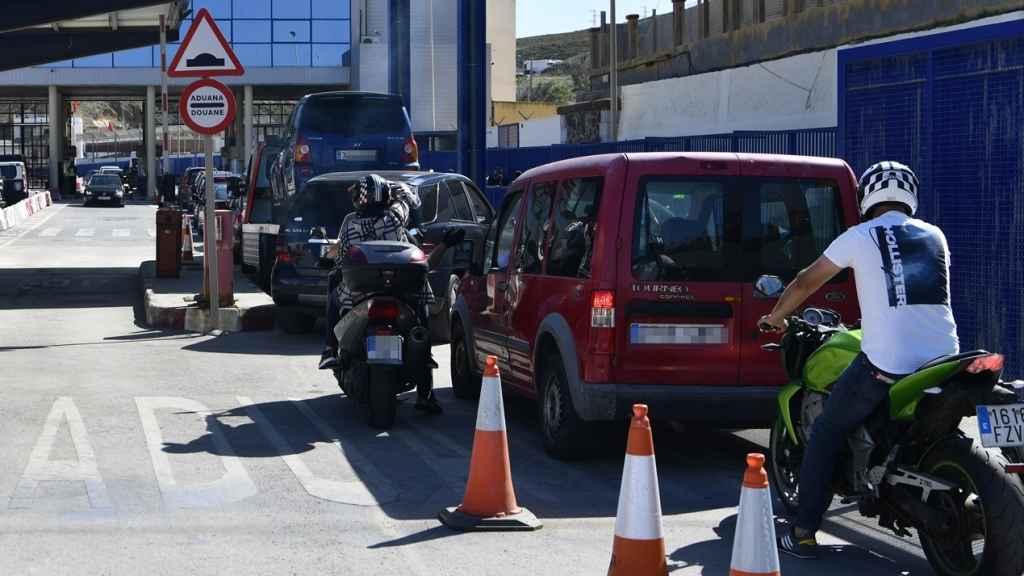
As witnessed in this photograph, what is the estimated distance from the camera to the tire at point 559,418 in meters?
8.81

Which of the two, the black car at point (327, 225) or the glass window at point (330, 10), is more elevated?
the glass window at point (330, 10)

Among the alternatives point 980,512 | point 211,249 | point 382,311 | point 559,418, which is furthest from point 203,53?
point 980,512

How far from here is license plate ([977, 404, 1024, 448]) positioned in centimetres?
580

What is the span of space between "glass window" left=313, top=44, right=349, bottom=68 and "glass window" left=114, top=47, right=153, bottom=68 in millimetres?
8137

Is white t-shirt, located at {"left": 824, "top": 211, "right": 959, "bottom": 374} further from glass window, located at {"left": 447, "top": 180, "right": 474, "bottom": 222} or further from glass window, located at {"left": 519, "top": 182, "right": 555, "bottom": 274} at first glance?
glass window, located at {"left": 447, "top": 180, "right": 474, "bottom": 222}

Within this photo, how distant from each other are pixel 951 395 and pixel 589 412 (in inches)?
112

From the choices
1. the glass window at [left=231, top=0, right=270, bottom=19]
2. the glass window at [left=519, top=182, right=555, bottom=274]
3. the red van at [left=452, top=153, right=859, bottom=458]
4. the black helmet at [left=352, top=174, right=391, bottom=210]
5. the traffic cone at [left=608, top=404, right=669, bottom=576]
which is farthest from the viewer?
the glass window at [left=231, top=0, right=270, bottom=19]

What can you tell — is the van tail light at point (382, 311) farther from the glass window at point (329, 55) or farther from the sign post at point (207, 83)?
the glass window at point (329, 55)

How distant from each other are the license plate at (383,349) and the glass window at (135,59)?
64727 mm

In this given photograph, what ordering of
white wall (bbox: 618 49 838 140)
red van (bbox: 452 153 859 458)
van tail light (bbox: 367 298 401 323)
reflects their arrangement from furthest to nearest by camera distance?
white wall (bbox: 618 49 838 140) → van tail light (bbox: 367 298 401 323) → red van (bbox: 452 153 859 458)

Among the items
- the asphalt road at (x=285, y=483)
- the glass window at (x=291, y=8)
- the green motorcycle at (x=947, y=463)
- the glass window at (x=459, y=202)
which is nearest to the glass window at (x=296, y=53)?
the glass window at (x=291, y=8)

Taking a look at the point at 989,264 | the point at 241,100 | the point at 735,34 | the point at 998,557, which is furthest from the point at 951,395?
the point at 241,100

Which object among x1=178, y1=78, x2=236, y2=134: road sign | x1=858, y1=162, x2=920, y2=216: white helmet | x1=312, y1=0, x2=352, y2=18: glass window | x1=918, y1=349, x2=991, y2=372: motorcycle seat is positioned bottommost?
x1=918, y1=349, x2=991, y2=372: motorcycle seat

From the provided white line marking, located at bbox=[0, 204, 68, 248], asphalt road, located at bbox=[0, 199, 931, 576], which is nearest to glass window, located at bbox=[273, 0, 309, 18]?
white line marking, located at bbox=[0, 204, 68, 248]
